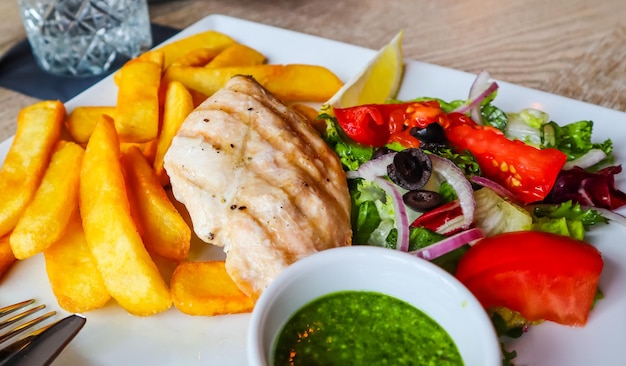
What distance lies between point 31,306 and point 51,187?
52 centimetres

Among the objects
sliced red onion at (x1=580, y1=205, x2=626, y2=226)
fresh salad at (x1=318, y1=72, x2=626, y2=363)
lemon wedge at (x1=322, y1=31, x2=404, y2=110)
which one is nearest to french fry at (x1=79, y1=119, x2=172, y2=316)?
fresh salad at (x1=318, y1=72, x2=626, y2=363)

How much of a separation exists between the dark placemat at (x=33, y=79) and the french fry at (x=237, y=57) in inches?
39.4

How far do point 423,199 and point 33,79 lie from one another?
2.95m

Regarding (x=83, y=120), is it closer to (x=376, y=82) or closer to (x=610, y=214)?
(x=376, y=82)

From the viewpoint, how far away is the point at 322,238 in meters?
2.46

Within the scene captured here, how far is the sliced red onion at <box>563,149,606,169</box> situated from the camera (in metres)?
3.06

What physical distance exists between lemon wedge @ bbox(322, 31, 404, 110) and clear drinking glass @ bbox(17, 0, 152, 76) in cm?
186

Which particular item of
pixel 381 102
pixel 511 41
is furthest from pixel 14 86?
pixel 511 41

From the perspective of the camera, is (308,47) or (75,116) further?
(308,47)

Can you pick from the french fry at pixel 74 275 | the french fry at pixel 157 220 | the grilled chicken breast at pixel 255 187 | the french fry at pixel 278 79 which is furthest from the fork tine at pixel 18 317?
the french fry at pixel 278 79

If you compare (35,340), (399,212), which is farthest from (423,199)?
(35,340)

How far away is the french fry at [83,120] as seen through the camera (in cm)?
321

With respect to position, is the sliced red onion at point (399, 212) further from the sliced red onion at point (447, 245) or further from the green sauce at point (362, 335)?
the green sauce at point (362, 335)

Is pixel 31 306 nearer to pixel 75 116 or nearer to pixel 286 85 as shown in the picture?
pixel 75 116
